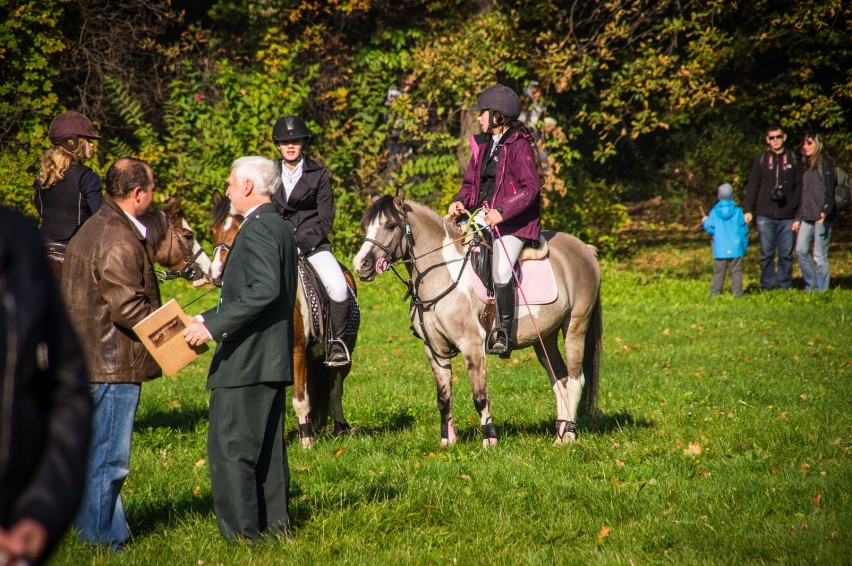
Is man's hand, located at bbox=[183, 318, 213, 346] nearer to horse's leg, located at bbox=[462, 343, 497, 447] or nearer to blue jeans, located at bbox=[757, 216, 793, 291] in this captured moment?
horse's leg, located at bbox=[462, 343, 497, 447]

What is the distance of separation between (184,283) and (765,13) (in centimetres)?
1688

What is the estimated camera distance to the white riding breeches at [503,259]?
7.92m

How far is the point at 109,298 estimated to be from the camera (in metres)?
4.88

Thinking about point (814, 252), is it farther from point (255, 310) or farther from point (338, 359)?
point (255, 310)

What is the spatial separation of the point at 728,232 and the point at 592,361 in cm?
1072

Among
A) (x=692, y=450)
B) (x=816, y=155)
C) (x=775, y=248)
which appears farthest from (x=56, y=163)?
(x=775, y=248)

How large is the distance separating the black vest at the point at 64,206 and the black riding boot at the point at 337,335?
2.45 meters

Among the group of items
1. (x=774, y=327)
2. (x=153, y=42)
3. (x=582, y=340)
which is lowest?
(x=774, y=327)

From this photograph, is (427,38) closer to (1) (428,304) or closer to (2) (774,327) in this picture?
(2) (774,327)

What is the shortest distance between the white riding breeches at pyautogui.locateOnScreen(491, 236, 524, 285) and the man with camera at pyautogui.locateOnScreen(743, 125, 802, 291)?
37.2 feet

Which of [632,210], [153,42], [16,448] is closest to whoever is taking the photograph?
[16,448]

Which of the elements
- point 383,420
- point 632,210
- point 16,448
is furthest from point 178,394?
point 632,210

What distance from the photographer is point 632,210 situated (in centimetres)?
3434

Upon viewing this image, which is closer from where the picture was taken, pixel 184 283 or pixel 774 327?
pixel 774 327
